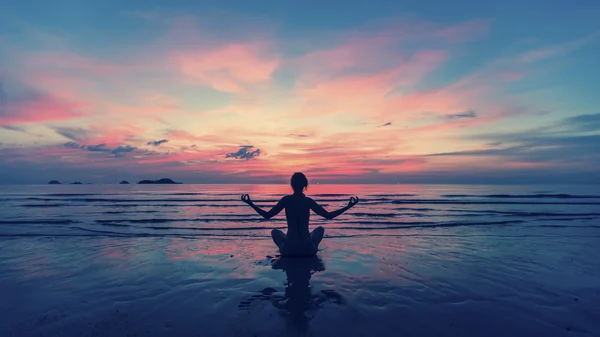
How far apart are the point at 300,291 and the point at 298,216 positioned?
2.34m

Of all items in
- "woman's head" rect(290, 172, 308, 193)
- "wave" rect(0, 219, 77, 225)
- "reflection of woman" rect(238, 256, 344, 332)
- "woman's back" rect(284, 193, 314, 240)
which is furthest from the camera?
"wave" rect(0, 219, 77, 225)

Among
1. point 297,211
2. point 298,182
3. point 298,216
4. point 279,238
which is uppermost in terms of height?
point 298,182

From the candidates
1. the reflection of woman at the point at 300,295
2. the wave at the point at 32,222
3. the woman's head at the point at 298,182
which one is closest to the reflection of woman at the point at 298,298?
the reflection of woman at the point at 300,295

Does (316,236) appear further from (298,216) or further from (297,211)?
(297,211)

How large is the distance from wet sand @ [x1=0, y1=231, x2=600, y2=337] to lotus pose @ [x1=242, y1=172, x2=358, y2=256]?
0.42m

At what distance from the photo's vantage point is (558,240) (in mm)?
12586

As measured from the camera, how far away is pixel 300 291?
6.33 meters

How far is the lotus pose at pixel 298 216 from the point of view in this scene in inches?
315

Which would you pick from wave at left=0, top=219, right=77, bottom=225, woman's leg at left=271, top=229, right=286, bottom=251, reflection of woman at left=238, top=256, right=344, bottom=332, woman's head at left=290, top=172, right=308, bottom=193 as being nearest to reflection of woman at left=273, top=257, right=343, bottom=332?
reflection of woman at left=238, top=256, right=344, bottom=332

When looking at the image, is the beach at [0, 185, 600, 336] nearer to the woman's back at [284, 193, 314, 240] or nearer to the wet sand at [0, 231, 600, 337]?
the wet sand at [0, 231, 600, 337]

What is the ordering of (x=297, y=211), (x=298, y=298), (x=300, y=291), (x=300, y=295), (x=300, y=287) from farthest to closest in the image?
(x=297, y=211)
(x=300, y=287)
(x=300, y=291)
(x=300, y=295)
(x=298, y=298)

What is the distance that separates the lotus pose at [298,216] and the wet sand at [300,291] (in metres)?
0.42

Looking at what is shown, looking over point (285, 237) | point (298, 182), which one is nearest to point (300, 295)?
point (298, 182)

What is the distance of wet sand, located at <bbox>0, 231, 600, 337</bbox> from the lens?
473cm
